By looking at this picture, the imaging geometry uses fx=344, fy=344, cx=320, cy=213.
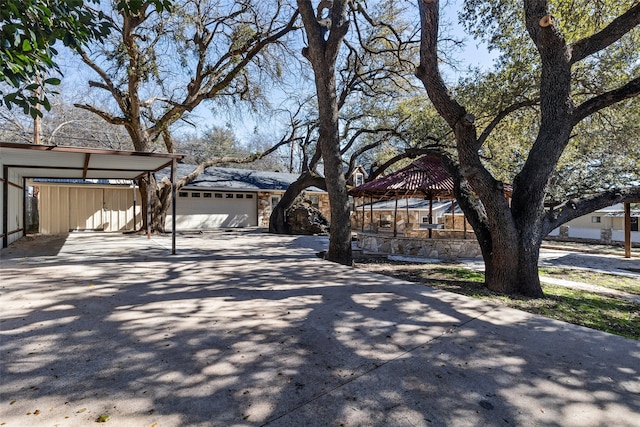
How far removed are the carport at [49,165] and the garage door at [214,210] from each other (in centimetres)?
490

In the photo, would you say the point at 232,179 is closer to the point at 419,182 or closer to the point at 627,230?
the point at 419,182

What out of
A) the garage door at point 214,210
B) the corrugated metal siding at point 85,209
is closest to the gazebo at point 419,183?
the garage door at point 214,210

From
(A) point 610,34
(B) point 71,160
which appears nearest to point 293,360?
(A) point 610,34

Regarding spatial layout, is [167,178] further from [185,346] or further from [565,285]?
[565,285]

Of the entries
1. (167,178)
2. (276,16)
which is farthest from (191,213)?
(276,16)

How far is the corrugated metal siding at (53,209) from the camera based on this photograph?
1474 centimetres

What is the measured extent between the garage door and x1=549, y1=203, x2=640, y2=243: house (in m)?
18.1

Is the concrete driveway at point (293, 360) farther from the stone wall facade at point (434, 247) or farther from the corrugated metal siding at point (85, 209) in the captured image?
the corrugated metal siding at point (85, 209)

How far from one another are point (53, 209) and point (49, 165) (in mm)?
6372

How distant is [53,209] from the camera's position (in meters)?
14.9

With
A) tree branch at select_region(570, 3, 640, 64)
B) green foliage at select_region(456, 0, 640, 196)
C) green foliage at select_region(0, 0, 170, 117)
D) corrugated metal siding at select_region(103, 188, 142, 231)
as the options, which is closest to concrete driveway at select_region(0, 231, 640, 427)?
green foliage at select_region(0, 0, 170, 117)

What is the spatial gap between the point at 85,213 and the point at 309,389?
16.8 m

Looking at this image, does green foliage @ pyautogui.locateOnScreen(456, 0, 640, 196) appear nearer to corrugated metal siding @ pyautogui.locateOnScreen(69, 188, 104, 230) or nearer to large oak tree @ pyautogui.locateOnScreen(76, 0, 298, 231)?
large oak tree @ pyautogui.locateOnScreen(76, 0, 298, 231)

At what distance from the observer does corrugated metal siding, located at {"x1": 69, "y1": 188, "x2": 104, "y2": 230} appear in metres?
15.3
